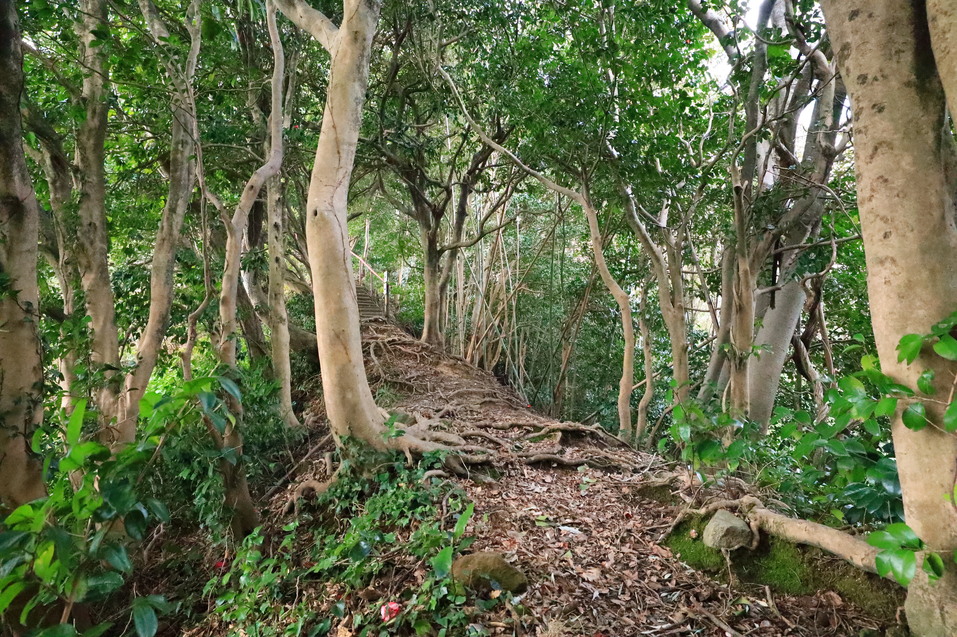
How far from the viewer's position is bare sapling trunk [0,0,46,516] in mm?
2383

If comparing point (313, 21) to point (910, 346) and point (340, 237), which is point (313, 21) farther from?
point (910, 346)

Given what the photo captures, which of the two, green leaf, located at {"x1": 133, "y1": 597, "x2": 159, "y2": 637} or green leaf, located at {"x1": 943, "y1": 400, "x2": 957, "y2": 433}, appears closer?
green leaf, located at {"x1": 133, "y1": 597, "x2": 159, "y2": 637}

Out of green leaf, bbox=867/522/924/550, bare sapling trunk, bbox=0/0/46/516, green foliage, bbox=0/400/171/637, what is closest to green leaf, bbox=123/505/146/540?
green foliage, bbox=0/400/171/637

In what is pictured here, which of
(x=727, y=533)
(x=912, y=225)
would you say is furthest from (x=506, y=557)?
(x=912, y=225)

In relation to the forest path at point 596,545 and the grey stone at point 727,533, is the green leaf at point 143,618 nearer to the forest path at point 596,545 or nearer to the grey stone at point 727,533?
the forest path at point 596,545

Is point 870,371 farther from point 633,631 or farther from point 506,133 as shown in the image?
point 506,133

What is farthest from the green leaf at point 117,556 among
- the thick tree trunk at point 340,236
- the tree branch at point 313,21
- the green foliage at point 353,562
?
the tree branch at point 313,21

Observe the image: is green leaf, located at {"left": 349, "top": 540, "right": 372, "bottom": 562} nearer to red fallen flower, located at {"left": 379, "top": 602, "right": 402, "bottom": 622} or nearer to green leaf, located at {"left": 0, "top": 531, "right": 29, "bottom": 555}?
red fallen flower, located at {"left": 379, "top": 602, "right": 402, "bottom": 622}

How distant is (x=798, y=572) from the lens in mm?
2363

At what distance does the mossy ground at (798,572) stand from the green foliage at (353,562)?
1.24 m

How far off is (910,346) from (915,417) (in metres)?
0.24

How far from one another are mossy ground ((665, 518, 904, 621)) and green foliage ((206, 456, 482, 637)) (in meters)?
1.24

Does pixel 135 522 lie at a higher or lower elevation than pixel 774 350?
lower

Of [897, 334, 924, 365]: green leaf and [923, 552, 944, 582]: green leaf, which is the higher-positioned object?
[897, 334, 924, 365]: green leaf
